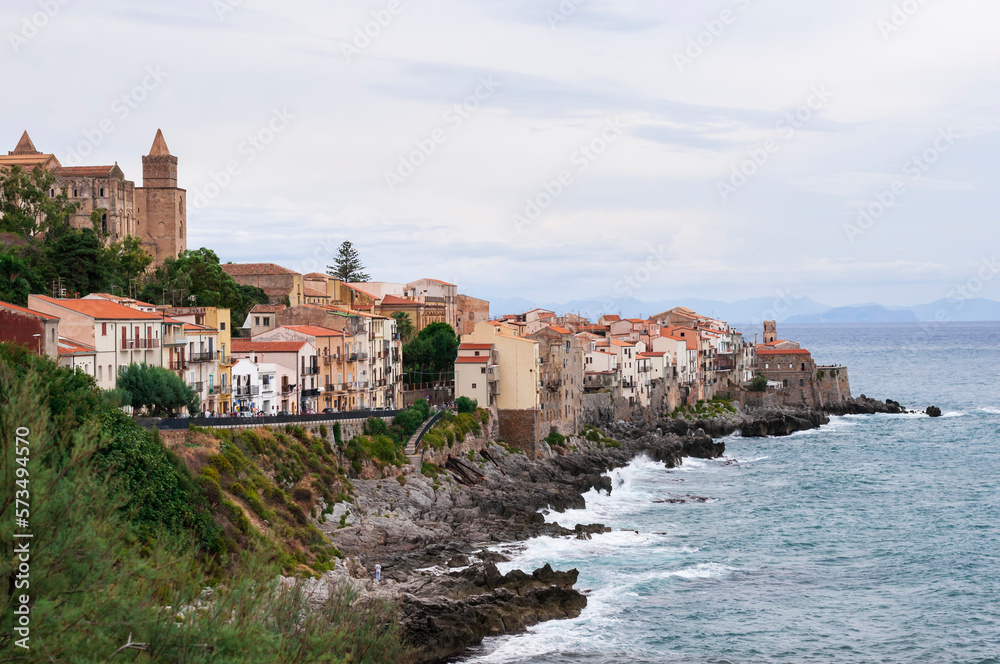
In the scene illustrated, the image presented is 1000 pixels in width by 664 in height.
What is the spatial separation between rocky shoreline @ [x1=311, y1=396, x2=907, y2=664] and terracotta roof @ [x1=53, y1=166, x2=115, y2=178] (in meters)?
61.5

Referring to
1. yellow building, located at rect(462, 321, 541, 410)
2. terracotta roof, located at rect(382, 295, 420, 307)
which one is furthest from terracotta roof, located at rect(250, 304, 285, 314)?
terracotta roof, located at rect(382, 295, 420, 307)

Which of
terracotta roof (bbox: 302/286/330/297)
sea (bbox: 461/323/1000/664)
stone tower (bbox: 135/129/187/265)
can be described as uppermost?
stone tower (bbox: 135/129/187/265)

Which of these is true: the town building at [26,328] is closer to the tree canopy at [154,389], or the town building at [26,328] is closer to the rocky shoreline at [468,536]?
the tree canopy at [154,389]

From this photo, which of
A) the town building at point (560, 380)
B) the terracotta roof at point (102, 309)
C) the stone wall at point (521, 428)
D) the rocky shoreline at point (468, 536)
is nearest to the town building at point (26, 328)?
the terracotta roof at point (102, 309)

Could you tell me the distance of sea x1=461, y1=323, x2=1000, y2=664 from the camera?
3691 centimetres

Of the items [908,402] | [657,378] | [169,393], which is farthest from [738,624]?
[908,402]

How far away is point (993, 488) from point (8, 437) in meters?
70.5

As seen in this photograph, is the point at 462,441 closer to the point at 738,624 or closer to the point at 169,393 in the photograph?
the point at 169,393

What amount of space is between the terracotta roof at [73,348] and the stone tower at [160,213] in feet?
226

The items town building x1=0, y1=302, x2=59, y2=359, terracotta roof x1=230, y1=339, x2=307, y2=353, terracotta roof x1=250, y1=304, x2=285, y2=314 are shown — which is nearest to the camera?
town building x1=0, y1=302, x2=59, y2=359

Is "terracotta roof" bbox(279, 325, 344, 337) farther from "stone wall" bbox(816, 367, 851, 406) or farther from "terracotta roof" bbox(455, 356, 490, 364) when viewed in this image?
"stone wall" bbox(816, 367, 851, 406)

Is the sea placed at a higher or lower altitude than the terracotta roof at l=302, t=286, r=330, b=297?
lower

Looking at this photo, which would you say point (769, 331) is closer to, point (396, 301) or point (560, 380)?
point (396, 301)

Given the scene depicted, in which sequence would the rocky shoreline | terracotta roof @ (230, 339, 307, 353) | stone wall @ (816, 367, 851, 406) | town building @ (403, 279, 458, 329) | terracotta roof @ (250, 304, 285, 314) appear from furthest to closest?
stone wall @ (816, 367, 851, 406), town building @ (403, 279, 458, 329), terracotta roof @ (250, 304, 285, 314), terracotta roof @ (230, 339, 307, 353), the rocky shoreline
